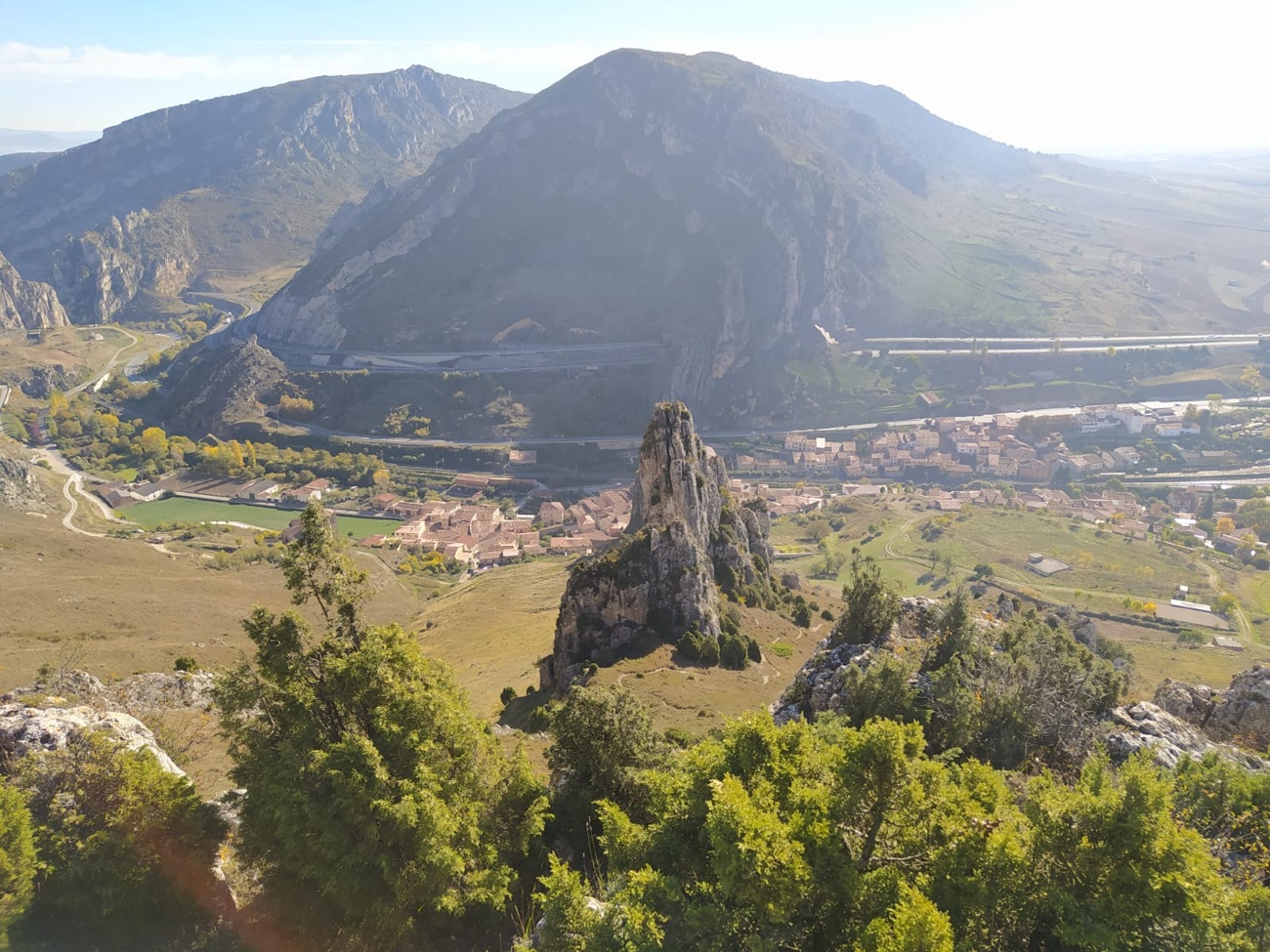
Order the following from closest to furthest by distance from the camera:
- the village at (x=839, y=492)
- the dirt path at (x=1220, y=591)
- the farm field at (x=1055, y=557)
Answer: the farm field at (x=1055, y=557), the dirt path at (x=1220, y=591), the village at (x=839, y=492)

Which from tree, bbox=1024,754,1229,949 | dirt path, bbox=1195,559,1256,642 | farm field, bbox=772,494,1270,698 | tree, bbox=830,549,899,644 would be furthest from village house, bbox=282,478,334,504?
dirt path, bbox=1195,559,1256,642

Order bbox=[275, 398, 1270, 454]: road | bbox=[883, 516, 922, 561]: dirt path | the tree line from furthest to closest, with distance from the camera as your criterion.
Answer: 1. bbox=[275, 398, 1270, 454]: road
2. bbox=[883, 516, 922, 561]: dirt path
3. the tree line

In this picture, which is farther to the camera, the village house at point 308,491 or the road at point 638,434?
the road at point 638,434

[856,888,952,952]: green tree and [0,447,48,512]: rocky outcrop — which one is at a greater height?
[856,888,952,952]: green tree

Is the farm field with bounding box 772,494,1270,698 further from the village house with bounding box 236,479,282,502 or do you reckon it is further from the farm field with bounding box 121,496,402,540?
the village house with bounding box 236,479,282,502

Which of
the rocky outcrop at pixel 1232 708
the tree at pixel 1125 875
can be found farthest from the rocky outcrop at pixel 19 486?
the rocky outcrop at pixel 1232 708

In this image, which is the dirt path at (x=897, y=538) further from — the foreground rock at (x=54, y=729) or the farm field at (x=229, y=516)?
the foreground rock at (x=54, y=729)

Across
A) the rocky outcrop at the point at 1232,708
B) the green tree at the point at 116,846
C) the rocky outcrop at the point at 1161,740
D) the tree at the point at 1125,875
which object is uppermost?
the tree at the point at 1125,875
